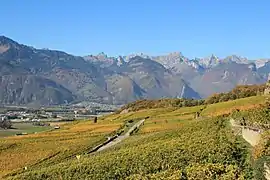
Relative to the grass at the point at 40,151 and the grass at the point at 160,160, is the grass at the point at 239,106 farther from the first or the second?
the grass at the point at 160,160

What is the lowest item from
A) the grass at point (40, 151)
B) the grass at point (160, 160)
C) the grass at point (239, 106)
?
the grass at point (40, 151)

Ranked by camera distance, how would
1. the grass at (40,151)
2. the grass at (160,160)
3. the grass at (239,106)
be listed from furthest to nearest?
the grass at (239,106), the grass at (40,151), the grass at (160,160)

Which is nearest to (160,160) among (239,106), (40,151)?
(40,151)

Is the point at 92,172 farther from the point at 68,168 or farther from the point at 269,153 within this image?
the point at 269,153

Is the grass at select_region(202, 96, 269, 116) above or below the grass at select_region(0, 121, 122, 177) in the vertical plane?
above

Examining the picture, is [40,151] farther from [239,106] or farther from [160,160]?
[239,106]

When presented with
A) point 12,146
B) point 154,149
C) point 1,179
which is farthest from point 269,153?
point 12,146

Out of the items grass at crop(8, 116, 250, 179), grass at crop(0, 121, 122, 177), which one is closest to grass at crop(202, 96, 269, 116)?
grass at crop(0, 121, 122, 177)

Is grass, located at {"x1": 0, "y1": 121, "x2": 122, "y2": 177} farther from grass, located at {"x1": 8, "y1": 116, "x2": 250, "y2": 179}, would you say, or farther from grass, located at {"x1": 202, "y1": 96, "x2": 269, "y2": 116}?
grass, located at {"x1": 202, "y1": 96, "x2": 269, "y2": 116}

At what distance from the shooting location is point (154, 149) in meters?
48.1

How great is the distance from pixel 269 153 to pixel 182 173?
7.27m

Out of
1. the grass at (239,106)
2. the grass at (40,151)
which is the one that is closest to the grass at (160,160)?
the grass at (40,151)

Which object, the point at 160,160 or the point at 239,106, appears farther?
the point at 239,106

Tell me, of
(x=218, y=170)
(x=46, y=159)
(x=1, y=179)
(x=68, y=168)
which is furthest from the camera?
(x=46, y=159)
